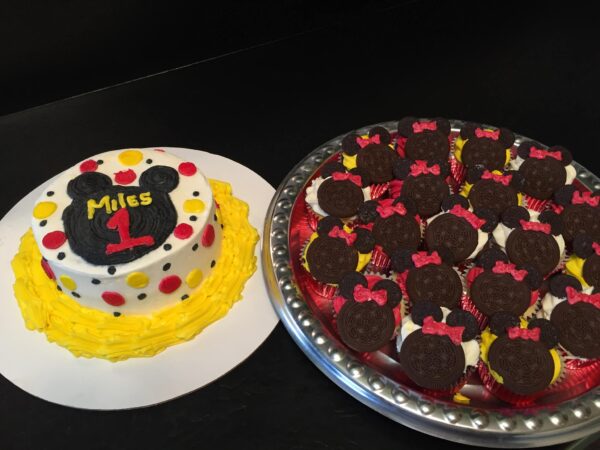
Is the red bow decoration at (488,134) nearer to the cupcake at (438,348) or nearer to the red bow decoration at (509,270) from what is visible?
the red bow decoration at (509,270)

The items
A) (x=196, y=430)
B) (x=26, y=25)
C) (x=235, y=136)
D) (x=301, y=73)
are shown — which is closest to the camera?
(x=196, y=430)

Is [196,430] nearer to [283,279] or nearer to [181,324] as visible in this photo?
[181,324]

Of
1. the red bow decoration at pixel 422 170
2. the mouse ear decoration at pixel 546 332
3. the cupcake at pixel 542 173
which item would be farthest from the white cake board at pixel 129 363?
the cupcake at pixel 542 173

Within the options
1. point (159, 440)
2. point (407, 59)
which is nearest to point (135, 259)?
point (159, 440)

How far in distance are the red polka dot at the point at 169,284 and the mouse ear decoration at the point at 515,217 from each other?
45.6 inches

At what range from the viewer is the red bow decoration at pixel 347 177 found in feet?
6.89

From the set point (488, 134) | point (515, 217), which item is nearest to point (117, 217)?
point (515, 217)

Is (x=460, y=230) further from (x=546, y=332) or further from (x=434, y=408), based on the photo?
(x=434, y=408)

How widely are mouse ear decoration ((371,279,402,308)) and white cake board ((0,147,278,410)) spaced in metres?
0.41

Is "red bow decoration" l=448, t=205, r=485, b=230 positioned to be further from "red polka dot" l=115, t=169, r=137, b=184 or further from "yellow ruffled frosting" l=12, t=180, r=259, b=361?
"red polka dot" l=115, t=169, r=137, b=184

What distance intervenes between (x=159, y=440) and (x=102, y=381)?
27 centimetres

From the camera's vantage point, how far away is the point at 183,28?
2.68 meters

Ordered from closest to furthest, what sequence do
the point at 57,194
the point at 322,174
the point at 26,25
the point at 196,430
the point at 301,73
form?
the point at 196,430
the point at 57,194
the point at 322,174
the point at 26,25
the point at 301,73

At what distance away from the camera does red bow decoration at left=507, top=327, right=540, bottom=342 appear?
66.9 inches
